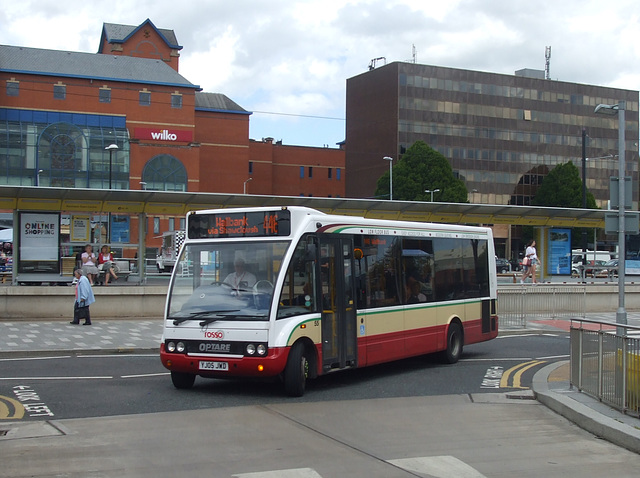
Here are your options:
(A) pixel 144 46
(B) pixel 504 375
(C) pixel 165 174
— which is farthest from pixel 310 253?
(A) pixel 144 46

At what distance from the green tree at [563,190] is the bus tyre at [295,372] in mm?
78023

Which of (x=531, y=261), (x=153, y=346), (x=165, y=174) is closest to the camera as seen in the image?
(x=153, y=346)

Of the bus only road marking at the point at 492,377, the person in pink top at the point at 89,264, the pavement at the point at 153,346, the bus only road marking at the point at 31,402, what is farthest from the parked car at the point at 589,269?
the bus only road marking at the point at 31,402

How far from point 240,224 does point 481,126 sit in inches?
3560

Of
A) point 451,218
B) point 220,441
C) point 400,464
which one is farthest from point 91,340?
point 451,218

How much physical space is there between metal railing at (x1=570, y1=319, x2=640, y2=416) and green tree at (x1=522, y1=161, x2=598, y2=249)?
77.0 m

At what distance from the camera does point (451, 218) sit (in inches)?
1108

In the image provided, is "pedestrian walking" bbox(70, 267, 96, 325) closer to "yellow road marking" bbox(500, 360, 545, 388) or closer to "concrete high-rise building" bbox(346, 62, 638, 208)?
"yellow road marking" bbox(500, 360, 545, 388)

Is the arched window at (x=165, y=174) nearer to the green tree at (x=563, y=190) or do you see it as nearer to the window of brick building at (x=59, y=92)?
the window of brick building at (x=59, y=92)

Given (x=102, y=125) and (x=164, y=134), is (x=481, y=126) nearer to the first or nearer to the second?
(x=164, y=134)

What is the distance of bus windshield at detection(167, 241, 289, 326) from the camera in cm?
1077

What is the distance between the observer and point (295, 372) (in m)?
10.7

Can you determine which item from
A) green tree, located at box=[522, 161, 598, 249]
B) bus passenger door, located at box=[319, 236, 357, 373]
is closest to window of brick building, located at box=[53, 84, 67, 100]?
green tree, located at box=[522, 161, 598, 249]

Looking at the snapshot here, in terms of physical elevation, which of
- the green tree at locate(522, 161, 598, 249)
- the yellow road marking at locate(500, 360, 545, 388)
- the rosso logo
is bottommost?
the yellow road marking at locate(500, 360, 545, 388)
